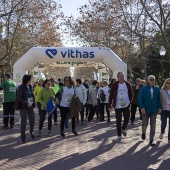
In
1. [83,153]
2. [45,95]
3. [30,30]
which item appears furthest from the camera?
[30,30]

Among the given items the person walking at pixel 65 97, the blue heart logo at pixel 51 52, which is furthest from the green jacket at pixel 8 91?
the blue heart logo at pixel 51 52

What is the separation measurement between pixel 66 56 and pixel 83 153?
1055 cm

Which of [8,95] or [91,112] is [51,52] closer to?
[91,112]

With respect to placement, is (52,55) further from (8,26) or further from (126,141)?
(126,141)

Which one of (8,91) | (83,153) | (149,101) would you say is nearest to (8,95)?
(8,91)

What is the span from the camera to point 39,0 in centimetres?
1939

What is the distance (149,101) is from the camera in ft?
26.7

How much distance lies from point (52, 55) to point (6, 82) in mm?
6546

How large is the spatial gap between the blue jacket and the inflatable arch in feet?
29.4

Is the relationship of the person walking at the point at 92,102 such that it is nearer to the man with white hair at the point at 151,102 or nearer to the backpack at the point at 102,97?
the backpack at the point at 102,97

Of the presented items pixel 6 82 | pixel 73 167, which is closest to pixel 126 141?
pixel 73 167

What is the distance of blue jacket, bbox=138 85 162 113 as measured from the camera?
320 inches

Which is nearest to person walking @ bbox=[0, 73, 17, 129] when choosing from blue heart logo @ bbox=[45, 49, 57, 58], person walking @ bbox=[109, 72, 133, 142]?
person walking @ bbox=[109, 72, 133, 142]

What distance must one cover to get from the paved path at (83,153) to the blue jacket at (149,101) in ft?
3.04
